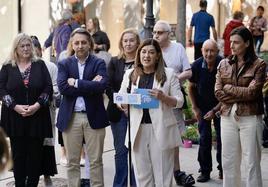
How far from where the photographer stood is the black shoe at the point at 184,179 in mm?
8164

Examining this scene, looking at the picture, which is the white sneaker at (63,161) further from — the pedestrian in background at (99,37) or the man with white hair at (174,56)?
the pedestrian in background at (99,37)

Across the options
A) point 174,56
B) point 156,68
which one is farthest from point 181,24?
point 156,68

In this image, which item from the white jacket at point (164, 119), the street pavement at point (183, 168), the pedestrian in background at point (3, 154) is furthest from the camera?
the street pavement at point (183, 168)

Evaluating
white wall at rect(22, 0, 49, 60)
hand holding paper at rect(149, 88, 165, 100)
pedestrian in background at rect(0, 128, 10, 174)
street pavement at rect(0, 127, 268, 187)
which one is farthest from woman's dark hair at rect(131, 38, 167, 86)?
white wall at rect(22, 0, 49, 60)

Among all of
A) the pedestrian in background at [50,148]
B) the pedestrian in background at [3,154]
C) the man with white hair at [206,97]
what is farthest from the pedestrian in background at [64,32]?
the pedestrian in background at [3,154]

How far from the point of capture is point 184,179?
8195 mm

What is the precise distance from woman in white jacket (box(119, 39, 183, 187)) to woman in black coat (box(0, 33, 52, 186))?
3.91ft

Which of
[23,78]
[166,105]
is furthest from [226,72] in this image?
[23,78]

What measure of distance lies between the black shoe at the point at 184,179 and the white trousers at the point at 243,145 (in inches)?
41.4

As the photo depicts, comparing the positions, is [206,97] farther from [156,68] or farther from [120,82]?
[156,68]

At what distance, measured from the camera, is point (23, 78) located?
742cm

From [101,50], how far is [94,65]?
3975 millimetres

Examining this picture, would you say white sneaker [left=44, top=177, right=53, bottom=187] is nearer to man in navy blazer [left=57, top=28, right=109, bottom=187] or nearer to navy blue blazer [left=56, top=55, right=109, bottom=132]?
man in navy blazer [left=57, top=28, right=109, bottom=187]

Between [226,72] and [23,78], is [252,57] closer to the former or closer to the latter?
[226,72]
